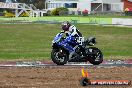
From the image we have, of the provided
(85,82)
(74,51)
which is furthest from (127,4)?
(85,82)

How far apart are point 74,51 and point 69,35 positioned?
0.66 meters

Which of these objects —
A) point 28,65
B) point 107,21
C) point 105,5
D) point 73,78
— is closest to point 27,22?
point 107,21

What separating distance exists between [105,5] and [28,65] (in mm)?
120030

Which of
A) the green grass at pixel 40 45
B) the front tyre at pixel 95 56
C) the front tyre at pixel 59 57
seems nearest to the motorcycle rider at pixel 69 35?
the front tyre at pixel 59 57

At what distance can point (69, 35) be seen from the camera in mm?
16969

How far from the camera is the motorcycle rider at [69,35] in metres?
16.9

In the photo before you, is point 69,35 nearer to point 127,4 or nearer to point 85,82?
point 85,82

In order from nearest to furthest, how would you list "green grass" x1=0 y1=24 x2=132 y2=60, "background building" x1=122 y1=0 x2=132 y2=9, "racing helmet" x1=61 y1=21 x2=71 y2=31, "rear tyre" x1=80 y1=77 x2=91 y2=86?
"rear tyre" x1=80 y1=77 x2=91 y2=86 → "racing helmet" x1=61 y1=21 x2=71 y2=31 → "green grass" x1=0 y1=24 x2=132 y2=60 → "background building" x1=122 y1=0 x2=132 y2=9

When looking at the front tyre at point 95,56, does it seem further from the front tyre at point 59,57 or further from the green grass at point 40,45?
the green grass at point 40,45

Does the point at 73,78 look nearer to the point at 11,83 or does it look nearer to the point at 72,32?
the point at 11,83

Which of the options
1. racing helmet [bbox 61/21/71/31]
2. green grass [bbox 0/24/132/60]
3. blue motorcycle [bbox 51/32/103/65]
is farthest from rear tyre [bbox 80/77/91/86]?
green grass [bbox 0/24/132/60]

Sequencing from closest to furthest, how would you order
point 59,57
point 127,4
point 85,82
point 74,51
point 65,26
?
point 85,82 < point 65,26 < point 59,57 < point 74,51 < point 127,4

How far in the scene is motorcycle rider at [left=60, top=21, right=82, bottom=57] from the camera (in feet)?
55.6

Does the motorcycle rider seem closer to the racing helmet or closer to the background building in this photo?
the racing helmet
